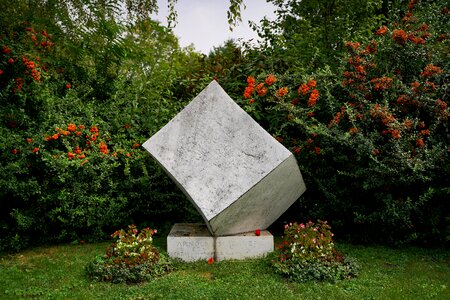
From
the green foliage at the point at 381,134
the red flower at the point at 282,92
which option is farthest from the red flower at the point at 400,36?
the red flower at the point at 282,92

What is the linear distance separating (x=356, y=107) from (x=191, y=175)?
2582 mm

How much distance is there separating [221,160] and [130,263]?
1.45 meters

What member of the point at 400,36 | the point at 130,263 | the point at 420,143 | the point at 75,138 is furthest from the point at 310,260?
the point at 75,138

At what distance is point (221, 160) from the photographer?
5637 millimetres

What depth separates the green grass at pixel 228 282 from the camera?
4.79 metres

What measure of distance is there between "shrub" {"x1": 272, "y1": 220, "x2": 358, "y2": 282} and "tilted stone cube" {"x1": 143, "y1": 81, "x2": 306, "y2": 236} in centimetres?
61

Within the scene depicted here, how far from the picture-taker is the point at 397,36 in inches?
263

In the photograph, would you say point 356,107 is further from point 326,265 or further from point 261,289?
point 261,289

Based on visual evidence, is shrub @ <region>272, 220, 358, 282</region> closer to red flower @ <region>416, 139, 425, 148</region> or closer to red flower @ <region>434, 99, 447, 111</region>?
red flower @ <region>416, 139, 425, 148</region>

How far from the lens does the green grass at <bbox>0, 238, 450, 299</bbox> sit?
4.79m

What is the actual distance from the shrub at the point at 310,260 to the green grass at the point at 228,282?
Answer: 0.12 meters

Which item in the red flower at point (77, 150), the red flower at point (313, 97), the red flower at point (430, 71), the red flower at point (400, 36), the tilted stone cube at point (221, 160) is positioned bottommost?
the tilted stone cube at point (221, 160)

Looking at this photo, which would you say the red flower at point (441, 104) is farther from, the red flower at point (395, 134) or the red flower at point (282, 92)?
the red flower at point (282, 92)

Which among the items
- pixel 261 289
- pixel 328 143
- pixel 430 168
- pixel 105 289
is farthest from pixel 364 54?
pixel 105 289
